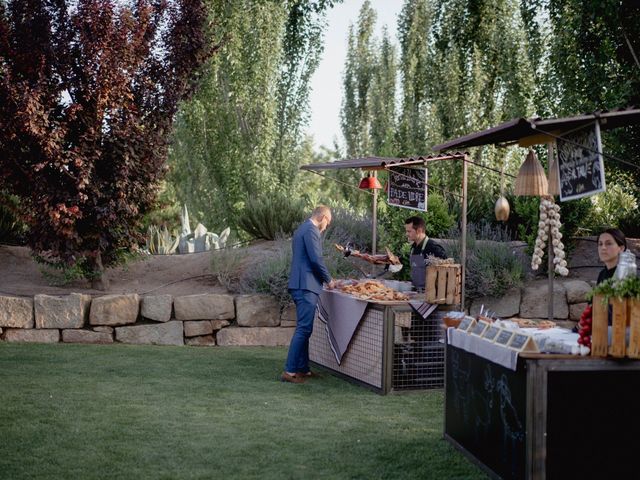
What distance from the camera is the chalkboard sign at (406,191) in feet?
30.4

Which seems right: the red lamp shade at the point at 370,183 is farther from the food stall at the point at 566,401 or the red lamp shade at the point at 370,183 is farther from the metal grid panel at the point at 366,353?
the food stall at the point at 566,401

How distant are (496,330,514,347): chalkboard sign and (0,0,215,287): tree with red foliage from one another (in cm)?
698

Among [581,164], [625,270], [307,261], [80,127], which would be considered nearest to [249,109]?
[80,127]

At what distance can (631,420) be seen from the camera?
A: 453 cm

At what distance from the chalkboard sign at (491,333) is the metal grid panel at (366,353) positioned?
8.48ft

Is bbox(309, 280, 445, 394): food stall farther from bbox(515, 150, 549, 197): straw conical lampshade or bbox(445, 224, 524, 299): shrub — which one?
bbox(445, 224, 524, 299): shrub

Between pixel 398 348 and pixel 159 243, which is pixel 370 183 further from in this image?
pixel 159 243

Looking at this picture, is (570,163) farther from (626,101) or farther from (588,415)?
(626,101)

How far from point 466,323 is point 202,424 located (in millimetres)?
2247

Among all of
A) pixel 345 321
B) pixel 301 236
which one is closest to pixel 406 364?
pixel 345 321

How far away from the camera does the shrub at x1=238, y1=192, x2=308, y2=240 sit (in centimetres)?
1326

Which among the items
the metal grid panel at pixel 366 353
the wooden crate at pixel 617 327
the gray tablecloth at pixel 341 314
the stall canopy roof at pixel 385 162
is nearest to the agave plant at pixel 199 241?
the stall canopy roof at pixel 385 162

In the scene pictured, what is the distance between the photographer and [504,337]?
4.90 meters

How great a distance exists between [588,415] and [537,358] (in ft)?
1.39
